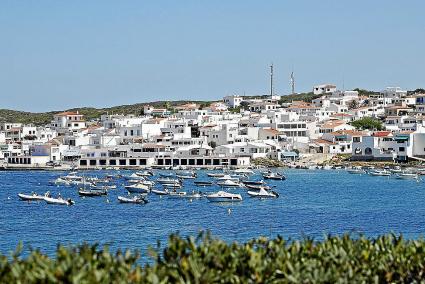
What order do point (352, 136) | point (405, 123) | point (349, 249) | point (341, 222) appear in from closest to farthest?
point (349, 249)
point (341, 222)
point (352, 136)
point (405, 123)

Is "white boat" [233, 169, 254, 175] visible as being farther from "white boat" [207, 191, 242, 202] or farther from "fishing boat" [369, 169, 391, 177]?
"white boat" [207, 191, 242, 202]

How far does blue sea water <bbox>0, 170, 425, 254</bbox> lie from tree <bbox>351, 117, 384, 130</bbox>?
43589 millimetres

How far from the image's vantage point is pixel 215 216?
171 feet

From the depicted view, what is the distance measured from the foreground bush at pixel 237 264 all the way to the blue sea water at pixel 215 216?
16.6 meters

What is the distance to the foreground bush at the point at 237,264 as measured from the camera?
55.6 ft

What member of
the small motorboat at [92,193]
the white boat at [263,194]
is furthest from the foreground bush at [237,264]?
the small motorboat at [92,193]

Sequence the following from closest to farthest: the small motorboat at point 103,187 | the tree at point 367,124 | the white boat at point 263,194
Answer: the white boat at point 263,194, the small motorboat at point 103,187, the tree at point 367,124

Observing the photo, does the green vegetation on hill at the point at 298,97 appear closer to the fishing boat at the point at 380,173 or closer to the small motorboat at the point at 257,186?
the fishing boat at the point at 380,173

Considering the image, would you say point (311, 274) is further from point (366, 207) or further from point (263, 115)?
point (263, 115)

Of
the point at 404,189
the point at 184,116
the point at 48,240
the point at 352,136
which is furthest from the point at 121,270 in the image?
the point at 184,116

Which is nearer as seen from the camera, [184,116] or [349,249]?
[349,249]

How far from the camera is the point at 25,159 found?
106188 millimetres

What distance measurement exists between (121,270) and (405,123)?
330ft

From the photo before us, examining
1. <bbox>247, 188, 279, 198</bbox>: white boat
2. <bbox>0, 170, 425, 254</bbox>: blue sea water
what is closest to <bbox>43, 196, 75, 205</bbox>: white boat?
<bbox>0, 170, 425, 254</bbox>: blue sea water
